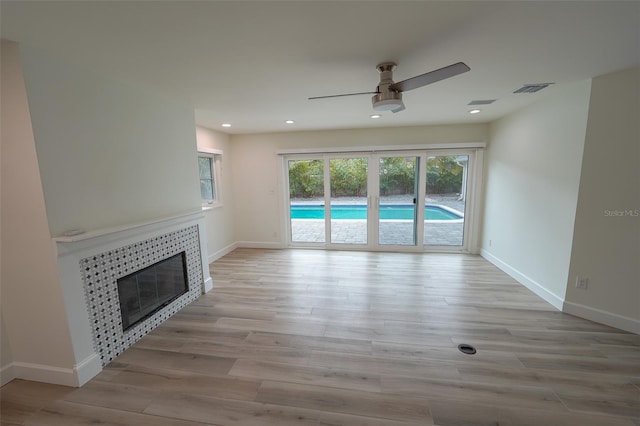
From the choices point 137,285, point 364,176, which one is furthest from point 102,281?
point 364,176

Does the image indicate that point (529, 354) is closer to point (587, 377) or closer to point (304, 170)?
point (587, 377)

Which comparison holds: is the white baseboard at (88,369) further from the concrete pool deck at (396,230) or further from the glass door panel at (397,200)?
the glass door panel at (397,200)

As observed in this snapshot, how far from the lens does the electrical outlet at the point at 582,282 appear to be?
2.56 meters

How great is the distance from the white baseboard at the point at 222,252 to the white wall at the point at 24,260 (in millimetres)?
2636

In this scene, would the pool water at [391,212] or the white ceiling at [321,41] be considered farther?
the pool water at [391,212]

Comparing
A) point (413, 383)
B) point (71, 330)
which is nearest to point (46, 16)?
point (71, 330)

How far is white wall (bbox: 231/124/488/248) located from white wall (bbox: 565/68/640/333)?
7.10 feet

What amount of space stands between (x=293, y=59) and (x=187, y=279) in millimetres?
2626

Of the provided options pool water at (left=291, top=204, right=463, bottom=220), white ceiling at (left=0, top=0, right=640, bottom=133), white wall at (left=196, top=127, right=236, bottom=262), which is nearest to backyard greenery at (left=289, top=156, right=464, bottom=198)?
pool water at (left=291, top=204, right=463, bottom=220)

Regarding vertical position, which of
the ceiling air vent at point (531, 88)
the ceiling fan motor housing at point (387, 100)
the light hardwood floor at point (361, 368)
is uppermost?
the ceiling air vent at point (531, 88)

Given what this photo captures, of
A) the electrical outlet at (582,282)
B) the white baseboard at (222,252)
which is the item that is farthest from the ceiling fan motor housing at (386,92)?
the white baseboard at (222,252)

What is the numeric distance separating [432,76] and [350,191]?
3.34m

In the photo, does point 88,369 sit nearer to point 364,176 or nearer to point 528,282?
point 364,176

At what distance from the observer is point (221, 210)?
16.1ft
